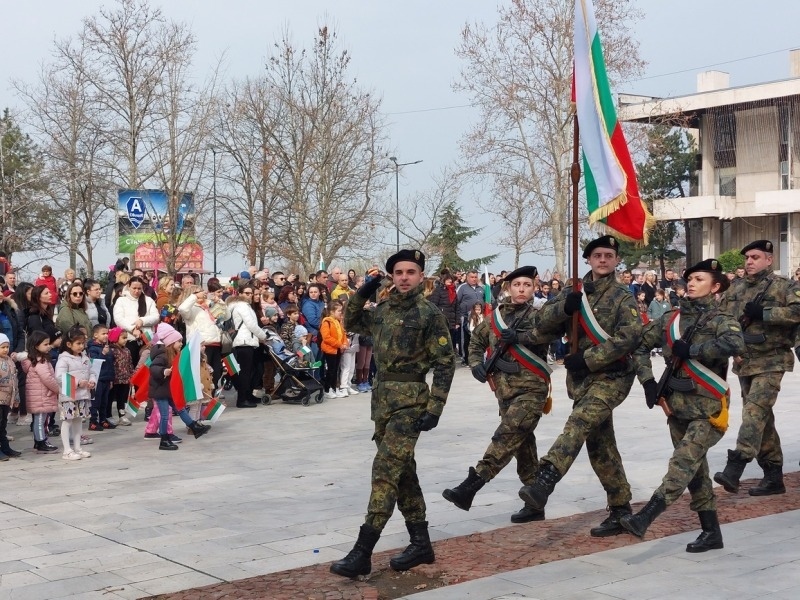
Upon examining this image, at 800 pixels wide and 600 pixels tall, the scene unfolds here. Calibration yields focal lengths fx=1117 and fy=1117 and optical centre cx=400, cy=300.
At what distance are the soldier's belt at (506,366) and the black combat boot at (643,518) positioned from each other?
1422 millimetres

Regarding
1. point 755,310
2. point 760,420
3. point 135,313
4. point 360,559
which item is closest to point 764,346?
point 755,310

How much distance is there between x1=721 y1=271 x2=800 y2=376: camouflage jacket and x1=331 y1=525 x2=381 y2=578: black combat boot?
4000 millimetres

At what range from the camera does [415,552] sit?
661 cm

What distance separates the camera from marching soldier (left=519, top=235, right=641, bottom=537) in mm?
7121

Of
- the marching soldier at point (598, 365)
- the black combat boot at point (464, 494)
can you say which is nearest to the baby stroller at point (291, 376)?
the marching soldier at point (598, 365)

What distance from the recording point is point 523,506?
Answer: 27.5ft

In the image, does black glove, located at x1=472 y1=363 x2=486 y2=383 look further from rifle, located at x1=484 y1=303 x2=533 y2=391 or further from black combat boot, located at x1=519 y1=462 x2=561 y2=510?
black combat boot, located at x1=519 y1=462 x2=561 y2=510

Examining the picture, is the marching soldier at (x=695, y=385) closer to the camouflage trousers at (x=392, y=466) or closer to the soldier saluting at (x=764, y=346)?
the camouflage trousers at (x=392, y=466)

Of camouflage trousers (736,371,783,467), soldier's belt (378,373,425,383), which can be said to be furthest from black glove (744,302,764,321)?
soldier's belt (378,373,425,383)

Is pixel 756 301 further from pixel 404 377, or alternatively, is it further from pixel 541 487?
pixel 404 377

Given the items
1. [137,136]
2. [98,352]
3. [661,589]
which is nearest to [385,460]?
[661,589]

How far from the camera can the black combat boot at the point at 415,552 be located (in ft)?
21.5

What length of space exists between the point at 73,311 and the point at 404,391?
26.1 feet

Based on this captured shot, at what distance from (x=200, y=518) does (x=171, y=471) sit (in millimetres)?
2341
